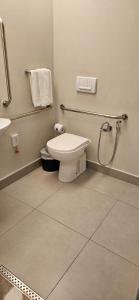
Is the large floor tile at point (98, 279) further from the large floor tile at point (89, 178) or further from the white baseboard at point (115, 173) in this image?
the white baseboard at point (115, 173)

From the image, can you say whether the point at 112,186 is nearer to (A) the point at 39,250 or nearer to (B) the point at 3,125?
(A) the point at 39,250

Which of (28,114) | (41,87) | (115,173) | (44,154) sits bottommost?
(115,173)

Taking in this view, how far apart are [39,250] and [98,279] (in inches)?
17.0

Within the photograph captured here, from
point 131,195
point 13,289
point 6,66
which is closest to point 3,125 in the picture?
point 6,66

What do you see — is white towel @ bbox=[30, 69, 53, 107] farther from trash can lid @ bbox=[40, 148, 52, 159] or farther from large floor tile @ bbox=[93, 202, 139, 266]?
large floor tile @ bbox=[93, 202, 139, 266]

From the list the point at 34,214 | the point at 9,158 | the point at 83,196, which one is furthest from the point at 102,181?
the point at 9,158

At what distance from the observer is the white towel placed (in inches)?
79.7

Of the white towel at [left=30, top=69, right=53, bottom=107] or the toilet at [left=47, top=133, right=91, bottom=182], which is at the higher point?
the white towel at [left=30, top=69, right=53, bottom=107]

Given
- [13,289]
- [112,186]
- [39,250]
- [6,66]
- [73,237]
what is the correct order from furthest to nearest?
1. [112,186]
2. [6,66]
3. [73,237]
4. [39,250]
5. [13,289]

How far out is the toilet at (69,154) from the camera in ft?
6.46

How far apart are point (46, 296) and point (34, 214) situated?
67 cm

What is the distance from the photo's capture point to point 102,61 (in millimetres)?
1963

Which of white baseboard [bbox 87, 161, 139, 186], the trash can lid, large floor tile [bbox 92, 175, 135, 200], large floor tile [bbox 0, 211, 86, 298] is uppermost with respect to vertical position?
the trash can lid

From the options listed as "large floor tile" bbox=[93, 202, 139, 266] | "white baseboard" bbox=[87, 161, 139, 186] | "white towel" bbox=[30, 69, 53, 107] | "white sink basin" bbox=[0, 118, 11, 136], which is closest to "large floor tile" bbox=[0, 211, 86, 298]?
"large floor tile" bbox=[93, 202, 139, 266]
